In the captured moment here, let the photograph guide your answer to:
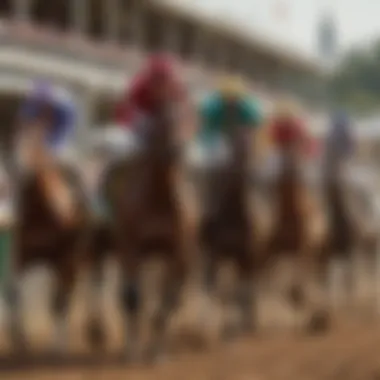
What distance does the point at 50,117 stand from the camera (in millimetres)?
823

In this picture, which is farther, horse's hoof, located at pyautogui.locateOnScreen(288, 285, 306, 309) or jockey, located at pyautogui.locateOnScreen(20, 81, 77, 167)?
horse's hoof, located at pyautogui.locateOnScreen(288, 285, 306, 309)

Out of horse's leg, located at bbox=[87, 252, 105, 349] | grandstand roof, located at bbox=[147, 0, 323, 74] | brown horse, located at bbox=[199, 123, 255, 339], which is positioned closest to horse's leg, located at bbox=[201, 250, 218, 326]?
brown horse, located at bbox=[199, 123, 255, 339]

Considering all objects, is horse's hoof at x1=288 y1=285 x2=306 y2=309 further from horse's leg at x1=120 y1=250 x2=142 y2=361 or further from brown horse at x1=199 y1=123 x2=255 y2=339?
horse's leg at x1=120 y1=250 x2=142 y2=361

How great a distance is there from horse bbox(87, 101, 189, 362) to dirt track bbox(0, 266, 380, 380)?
Result: 0.9 inches

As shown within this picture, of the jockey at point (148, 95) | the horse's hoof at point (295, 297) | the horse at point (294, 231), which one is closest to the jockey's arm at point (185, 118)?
the jockey at point (148, 95)

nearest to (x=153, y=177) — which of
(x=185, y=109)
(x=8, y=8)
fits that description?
(x=185, y=109)

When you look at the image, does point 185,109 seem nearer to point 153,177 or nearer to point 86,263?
point 153,177

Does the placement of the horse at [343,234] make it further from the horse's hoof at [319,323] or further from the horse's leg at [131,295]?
the horse's leg at [131,295]

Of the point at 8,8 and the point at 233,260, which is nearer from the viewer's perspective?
the point at 8,8

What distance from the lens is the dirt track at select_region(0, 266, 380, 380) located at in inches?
31.9

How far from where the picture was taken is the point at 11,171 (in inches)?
32.3

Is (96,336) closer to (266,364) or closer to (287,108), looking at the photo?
(266,364)

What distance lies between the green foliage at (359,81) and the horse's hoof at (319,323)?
0.69 feet

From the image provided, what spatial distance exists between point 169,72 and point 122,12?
71 mm
